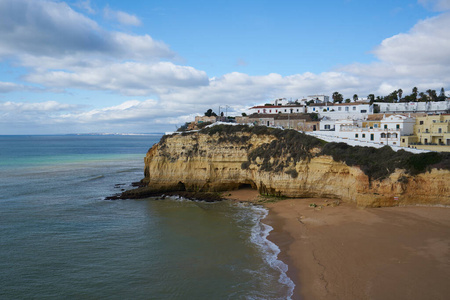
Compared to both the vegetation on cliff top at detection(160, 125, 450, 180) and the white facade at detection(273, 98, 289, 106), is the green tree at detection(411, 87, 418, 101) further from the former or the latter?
the vegetation on cliff top at detection(160, 125, 450, 180)

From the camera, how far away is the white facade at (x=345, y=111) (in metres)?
52.8

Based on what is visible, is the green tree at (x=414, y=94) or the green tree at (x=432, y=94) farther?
the green tree at (x=414, y=94)

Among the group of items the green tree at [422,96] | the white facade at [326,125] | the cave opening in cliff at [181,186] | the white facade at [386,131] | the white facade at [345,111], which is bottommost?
the cave opening in cliff at [181,186]

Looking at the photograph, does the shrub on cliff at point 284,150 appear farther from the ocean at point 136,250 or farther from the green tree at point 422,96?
the green tree at point 422,96

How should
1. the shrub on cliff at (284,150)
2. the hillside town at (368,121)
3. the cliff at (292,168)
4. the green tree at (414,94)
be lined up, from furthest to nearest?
1. the green tree at (414,94)
2. the hillside town at (368,121)
3. the shrub on cliff at (284,150)
4. the cliff at (292,168)

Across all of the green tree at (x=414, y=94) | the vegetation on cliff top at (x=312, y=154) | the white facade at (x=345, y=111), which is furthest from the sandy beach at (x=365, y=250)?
the green tree at (x=414, y=94)

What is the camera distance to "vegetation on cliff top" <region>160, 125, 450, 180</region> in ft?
80.5

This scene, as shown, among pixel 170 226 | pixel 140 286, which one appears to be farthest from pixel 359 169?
pixel 140 286

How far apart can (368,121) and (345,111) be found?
1210cm

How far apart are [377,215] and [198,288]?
1536cm

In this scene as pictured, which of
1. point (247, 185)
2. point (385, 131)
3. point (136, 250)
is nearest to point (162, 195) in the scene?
point (247, 185)

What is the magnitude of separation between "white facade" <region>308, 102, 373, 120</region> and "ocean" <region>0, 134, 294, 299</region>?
104ft

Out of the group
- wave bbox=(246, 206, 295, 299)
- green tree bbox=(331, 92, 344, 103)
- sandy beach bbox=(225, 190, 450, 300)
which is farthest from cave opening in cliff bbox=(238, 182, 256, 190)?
green tree bbox=(331, 92, 344, 103)

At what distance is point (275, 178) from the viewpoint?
104 ft
